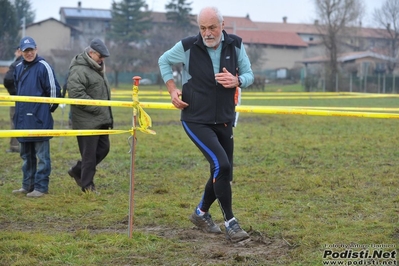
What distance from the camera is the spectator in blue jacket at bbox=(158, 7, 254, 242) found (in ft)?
20.0

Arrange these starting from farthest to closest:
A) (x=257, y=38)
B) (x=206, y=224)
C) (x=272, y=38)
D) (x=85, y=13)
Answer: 1. (x=85, y=13)
2. (x=272, y=38)
3. (x=257, y=38)
4. (x=206, y=224)

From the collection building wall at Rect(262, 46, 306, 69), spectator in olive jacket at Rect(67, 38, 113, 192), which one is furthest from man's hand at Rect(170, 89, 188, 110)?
building wall at Rect(262, 46, 306, 69)

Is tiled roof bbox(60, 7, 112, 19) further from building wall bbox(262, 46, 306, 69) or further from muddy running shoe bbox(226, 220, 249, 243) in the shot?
muddy running shoe bbox(226, 220, 249, 243)

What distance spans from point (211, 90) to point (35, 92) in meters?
3.21

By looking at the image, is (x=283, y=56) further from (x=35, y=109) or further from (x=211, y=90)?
(x=211, y=90)

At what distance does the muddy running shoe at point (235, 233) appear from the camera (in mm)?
6109

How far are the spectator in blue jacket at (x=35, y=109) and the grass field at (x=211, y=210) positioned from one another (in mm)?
286

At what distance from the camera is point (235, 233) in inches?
242

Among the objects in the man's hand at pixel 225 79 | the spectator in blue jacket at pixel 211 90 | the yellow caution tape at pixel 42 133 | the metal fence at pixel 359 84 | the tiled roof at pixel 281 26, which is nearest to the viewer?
the man's hand at pixel 225 79

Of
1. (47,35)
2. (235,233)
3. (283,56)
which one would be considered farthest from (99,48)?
(283,56)

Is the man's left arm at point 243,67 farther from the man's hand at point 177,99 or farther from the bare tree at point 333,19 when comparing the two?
the bare tree at point 333,19

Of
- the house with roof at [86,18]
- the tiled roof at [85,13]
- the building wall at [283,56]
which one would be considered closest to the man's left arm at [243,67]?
the building wall at [283,56]

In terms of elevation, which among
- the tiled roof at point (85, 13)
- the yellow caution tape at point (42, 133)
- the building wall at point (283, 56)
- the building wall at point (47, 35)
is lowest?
the yellow caution tape at point (42, 133)

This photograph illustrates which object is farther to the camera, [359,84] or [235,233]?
[359,84]
